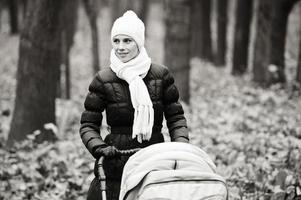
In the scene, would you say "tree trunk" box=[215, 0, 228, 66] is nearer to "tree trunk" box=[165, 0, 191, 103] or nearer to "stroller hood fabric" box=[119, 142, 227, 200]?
"tree trunk" box=[165, 0, 191, 103]

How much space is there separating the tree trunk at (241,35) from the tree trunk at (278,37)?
A: 4510 millimetres

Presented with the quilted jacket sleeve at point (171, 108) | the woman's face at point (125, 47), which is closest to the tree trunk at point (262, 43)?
the quilted jacket sleeve at point (171, 108)

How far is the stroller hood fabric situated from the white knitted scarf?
51 cm

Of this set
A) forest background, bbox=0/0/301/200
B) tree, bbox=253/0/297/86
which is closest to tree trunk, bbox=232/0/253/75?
forest background, bbox=0/0/301/200

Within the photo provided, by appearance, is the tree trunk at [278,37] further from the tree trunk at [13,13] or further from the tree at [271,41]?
the tree trunk at [13,13]

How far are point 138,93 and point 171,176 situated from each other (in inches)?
39.1

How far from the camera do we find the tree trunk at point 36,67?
848 centimetres

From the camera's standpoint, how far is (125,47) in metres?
4.27

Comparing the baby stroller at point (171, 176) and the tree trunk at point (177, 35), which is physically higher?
the tree trunk at point (177, 35)

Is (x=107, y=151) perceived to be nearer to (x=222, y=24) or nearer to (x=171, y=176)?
(x=171, y=176)

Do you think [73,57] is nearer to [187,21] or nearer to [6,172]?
[187,21]

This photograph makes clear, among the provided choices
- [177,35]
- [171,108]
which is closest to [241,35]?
[177,35]

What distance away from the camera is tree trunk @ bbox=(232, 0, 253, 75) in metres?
18.8

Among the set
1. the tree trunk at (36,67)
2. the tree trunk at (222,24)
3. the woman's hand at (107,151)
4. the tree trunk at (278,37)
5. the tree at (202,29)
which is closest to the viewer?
the woman's hand at (107,151)
